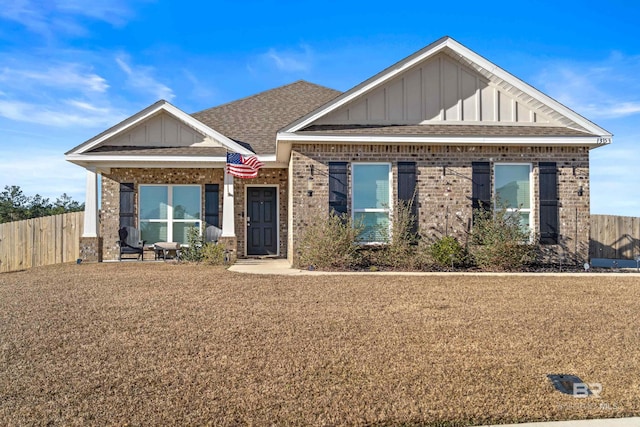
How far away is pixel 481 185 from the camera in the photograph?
465 inches

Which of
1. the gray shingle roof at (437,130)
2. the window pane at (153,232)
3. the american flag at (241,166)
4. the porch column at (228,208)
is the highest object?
the gray shingle roof at (437,130)

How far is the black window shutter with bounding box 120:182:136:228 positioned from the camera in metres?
14.4

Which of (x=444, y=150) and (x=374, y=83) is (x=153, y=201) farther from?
(x=444, y=150)

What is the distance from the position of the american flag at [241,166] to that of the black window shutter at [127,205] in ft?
11.6

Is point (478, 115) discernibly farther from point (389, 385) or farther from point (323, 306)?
point (389, 385)

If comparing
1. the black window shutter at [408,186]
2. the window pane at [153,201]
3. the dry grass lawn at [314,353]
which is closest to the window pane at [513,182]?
the black window shutter at [408,186]

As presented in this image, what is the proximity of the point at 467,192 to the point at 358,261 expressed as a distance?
3.14 meters

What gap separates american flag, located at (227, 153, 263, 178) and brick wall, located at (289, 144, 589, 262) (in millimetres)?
1420

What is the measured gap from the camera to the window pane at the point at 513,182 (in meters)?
12.0

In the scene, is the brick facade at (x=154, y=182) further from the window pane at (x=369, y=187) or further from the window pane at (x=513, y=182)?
the window pane at (x=513, y=182)

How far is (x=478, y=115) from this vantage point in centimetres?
1218

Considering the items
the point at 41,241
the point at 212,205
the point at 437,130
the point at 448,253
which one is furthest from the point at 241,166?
the point at 41,241

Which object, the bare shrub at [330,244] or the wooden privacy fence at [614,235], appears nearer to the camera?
the bare shrub at [330,244]

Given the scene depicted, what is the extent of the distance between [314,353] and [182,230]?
10.6m
